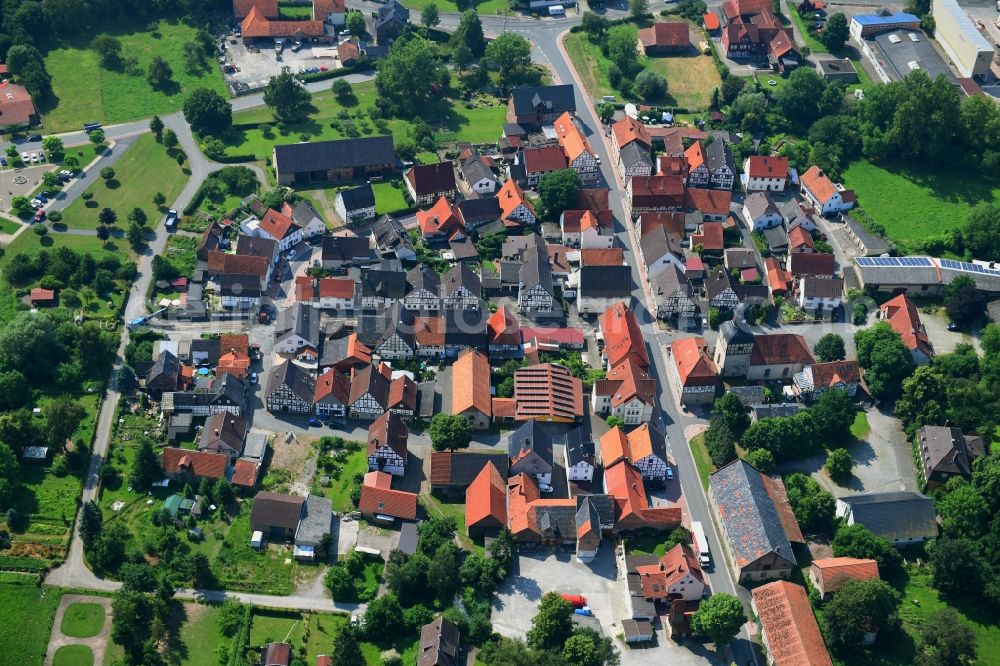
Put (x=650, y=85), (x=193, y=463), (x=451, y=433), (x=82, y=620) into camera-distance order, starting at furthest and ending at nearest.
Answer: (x=650, y=85) < (x=451, y=433) < (x=193, y=463) < (x=82, y=620)

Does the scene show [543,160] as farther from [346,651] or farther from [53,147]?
[346,651]

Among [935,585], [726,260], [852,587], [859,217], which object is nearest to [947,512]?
[935,585]

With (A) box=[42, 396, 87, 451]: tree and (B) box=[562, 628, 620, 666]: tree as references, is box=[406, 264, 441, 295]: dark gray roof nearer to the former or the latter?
(A) box=[42, 396, 87, 451]: tree

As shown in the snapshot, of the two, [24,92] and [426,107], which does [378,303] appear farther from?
[24,92]

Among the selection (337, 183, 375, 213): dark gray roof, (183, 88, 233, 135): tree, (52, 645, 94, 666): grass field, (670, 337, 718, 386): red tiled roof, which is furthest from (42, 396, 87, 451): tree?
(670, 337, 718, 386): red tiled roof

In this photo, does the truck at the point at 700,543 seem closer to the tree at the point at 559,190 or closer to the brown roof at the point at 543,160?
the tree at the point at 559,190

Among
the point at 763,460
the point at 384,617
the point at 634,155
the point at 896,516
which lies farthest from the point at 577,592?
the point at 634,155
